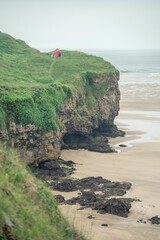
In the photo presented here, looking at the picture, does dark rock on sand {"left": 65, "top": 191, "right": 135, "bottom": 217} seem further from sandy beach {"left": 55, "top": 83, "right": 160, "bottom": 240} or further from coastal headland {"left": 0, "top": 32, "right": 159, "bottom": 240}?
sandy beach {"left": 55, "top": 83, "right": 160, "bottom": 240}

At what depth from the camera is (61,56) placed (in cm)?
4591

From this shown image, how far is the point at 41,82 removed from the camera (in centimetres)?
3428

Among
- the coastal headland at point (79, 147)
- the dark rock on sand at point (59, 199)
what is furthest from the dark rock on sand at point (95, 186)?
the dark rock on sand at point (59, 199)

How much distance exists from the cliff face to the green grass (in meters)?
8.35

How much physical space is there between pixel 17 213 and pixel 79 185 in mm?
14732

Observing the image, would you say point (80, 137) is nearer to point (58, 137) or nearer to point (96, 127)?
Answer: point (96, 127)

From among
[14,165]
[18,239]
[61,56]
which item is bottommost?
[18,239]

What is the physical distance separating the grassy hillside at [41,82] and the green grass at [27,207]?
1196 centimetres

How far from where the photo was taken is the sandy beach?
1648 centimetres

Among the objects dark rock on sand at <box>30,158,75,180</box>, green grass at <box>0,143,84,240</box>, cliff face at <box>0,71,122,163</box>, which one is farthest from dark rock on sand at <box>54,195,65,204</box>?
green grass at <box>0,143,84,240</box>

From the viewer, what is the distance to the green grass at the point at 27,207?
26.8 feet

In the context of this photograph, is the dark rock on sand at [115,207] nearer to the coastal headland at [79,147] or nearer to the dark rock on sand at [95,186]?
the coastal headland at [79,147]

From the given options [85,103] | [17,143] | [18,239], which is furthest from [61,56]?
[18,239]

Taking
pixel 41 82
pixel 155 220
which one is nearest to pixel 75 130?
pixel 41 82
